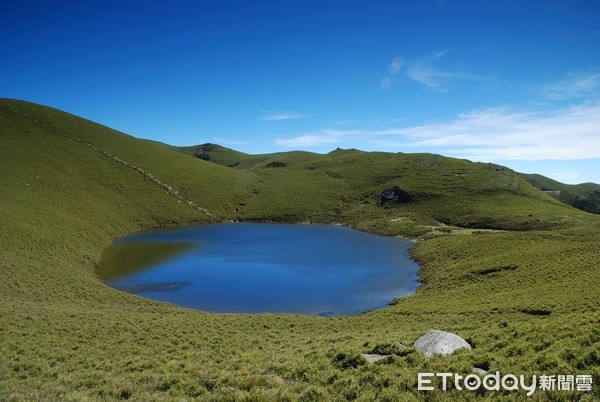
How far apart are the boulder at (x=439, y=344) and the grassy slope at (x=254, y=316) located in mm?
853

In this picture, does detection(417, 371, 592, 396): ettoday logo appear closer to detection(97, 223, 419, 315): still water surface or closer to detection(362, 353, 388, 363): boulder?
detection(362, 353, 388, 363): boulder

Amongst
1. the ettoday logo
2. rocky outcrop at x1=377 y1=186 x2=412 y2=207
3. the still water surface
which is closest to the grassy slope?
the ettoday logo

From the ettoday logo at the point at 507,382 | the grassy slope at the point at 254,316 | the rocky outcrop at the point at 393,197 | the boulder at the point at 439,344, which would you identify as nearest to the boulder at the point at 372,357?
the grassy slope at the point at 254,316

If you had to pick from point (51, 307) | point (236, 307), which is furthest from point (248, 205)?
point (51, 307)

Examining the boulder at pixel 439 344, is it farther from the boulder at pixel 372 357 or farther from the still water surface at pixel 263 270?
the still water surface at pixel 263 270

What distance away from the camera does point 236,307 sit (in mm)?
36219

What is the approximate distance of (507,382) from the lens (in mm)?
10953

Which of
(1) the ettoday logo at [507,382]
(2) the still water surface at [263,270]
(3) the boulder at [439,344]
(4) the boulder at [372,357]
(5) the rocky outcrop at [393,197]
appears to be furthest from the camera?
(5) the rocky outcrop at [393,197]

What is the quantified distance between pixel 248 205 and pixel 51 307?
3385 inches

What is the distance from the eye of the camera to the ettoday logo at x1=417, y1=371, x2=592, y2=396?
389 inches

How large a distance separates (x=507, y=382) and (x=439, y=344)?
13.4ft

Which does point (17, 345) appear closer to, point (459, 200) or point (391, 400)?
point (391, 400)

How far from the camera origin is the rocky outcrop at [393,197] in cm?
10912

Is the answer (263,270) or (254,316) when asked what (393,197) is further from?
(254,316)
